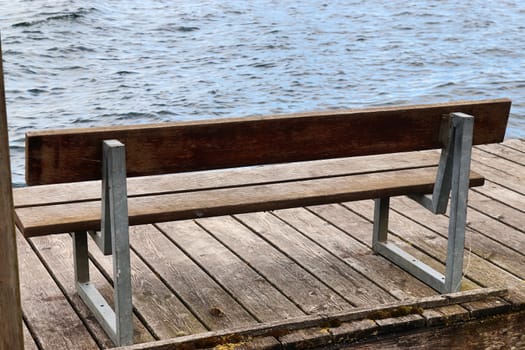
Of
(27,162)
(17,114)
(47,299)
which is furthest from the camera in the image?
(17,114)

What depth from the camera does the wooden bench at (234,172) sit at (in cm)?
311

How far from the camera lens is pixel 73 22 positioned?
16.5 metres

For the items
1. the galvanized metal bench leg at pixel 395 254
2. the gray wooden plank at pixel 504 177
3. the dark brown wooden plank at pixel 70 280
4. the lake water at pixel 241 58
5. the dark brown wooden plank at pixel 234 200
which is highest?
the dark brown wooden plank at pixel 234 200

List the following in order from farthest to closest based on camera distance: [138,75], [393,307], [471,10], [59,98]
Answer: [471,10] → [138,75] → [59,98] → [393,307]

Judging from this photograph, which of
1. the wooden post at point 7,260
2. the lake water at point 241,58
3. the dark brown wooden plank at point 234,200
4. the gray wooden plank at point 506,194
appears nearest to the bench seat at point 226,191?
the dark brown wooden plank at point 234,200

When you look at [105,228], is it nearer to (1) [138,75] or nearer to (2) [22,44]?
(1) [138,75]

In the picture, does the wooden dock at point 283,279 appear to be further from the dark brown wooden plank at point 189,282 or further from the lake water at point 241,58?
the lake water at point 241,58

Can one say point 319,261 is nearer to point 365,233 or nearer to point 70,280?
point 365,233

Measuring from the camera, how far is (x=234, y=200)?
11.7 ft

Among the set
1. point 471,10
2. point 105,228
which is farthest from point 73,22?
point 105,228

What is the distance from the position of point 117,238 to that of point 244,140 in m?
0.55

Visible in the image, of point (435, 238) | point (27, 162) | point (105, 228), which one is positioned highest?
point (27, 162)

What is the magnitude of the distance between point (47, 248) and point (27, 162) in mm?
1319

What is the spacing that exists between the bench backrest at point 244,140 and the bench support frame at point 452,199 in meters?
0.06
